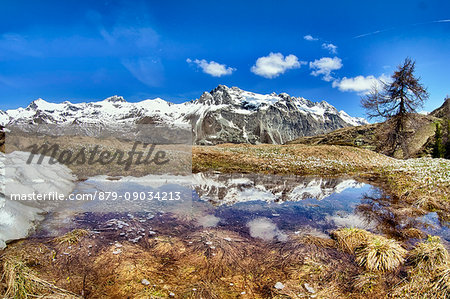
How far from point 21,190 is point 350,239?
41.0 ft

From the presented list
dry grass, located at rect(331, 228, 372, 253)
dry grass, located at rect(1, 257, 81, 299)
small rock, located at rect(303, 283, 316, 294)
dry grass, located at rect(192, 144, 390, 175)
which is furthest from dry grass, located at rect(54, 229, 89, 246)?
dry grass, located at rect(192, 144, 390, 175)

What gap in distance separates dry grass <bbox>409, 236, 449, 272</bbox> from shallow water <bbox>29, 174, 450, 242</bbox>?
1780 millimetres

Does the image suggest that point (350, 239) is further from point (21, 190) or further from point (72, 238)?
point (21, 190)

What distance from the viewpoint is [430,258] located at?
481 cm

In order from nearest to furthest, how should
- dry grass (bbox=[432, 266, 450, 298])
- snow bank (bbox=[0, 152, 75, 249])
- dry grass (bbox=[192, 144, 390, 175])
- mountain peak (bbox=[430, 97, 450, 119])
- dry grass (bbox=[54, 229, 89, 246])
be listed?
dry grass (bbox=[432, 266, 450, 298])
dry grass (bbox=[54, 229, 89, 246])
snow bank (bbox=[0, 152, 75, 249])
dry grass (bbox=[192, 144, 390, 175])
mountain peak (bbox=[430, 97, 450, 119])

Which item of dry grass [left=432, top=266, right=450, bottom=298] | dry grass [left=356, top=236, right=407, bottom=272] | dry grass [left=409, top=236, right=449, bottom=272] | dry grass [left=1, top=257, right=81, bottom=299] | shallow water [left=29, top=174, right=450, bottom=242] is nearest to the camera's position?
dry grass [left=1, top=257, right=81, bottom=299]

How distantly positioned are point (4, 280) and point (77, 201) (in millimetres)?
6536

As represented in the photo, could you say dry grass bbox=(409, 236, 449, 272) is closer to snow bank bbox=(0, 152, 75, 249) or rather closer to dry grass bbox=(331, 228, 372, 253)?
dry grass bbox=(331, 228, 372, 253)

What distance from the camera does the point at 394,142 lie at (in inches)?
1267

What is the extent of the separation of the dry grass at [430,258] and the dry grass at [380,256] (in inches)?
11.1

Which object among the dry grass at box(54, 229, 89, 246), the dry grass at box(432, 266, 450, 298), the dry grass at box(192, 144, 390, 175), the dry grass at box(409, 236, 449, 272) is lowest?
the dry grass at box(54, 229, 89, 246)

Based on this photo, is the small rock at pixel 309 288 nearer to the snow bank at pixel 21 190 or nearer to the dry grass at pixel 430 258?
the dry grass at pixel 430 258

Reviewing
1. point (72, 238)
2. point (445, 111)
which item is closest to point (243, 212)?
point (72, 238)

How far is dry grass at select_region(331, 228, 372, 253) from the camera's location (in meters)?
5.85
